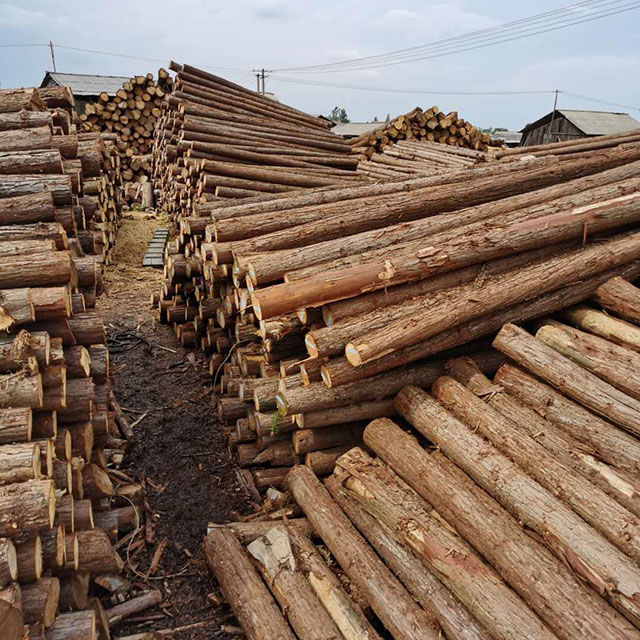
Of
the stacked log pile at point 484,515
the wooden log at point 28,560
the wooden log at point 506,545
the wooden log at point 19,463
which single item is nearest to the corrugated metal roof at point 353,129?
the stacked log pile at point 484,515

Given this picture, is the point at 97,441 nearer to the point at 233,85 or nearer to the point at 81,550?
the point at 81,550

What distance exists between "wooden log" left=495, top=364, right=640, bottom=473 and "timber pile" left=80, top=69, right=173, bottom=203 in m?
15.1

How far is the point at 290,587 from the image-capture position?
3432mm

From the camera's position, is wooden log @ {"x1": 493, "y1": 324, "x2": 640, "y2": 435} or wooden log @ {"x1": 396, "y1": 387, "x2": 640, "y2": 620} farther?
wooden log @ {"x1": 493, "y1": 324, "x2": 640, "y2": 435}

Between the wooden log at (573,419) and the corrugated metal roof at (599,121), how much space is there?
26437 mm

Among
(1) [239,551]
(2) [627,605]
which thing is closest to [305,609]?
(1) [239,551]

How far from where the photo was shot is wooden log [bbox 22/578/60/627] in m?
2.70

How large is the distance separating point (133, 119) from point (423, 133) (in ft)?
31.5

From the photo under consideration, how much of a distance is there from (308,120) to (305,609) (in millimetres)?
12983

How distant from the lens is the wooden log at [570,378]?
3273mm

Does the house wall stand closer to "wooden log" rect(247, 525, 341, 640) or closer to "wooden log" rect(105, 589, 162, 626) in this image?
"wooden log" rect(247, 525, 341, 640)

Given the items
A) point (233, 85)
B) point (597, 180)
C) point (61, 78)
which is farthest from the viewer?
point (61, 78)

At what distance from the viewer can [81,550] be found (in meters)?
3.48

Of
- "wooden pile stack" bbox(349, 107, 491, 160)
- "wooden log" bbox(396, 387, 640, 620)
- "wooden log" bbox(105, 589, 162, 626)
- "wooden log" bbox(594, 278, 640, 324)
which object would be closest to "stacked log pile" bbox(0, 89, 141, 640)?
"wooden log" bbox(105, 589, 162, 626)
